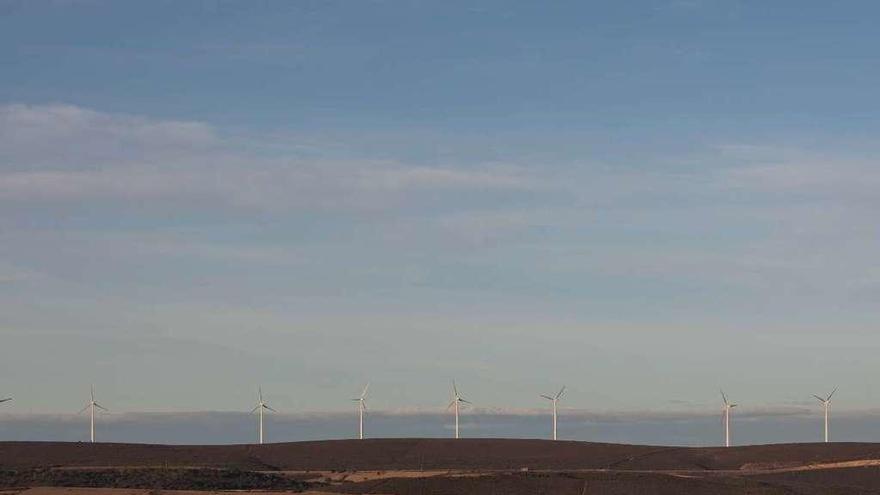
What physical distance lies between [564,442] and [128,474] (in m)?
73.5

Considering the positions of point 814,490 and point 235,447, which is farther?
point 235,447

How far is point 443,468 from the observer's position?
166000 mm

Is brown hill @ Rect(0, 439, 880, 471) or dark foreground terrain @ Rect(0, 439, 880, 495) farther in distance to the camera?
brown hill @ Rect(0, 439, 880, 471)

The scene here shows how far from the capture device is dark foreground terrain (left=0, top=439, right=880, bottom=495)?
120 metres

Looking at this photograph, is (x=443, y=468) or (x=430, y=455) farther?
(x=430, y=455)

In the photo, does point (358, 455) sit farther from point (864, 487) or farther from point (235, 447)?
point (864, 487)

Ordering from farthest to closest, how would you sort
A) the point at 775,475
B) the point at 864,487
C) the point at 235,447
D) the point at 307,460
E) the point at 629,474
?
the point at 235,447, the point at 307,460, the point at 775,475, the point at 864,487, the point at 629,474

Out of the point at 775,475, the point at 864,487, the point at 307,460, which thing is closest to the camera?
the point at 864,487

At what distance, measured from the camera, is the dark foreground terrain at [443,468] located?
395 ft

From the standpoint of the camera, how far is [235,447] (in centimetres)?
18538

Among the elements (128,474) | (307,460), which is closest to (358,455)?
(307,460)

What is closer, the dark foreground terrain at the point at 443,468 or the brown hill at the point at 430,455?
the dark foreground terrain at the point at 443,468

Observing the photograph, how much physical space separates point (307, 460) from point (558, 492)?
62.2 meters

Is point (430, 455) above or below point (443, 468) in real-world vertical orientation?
above
